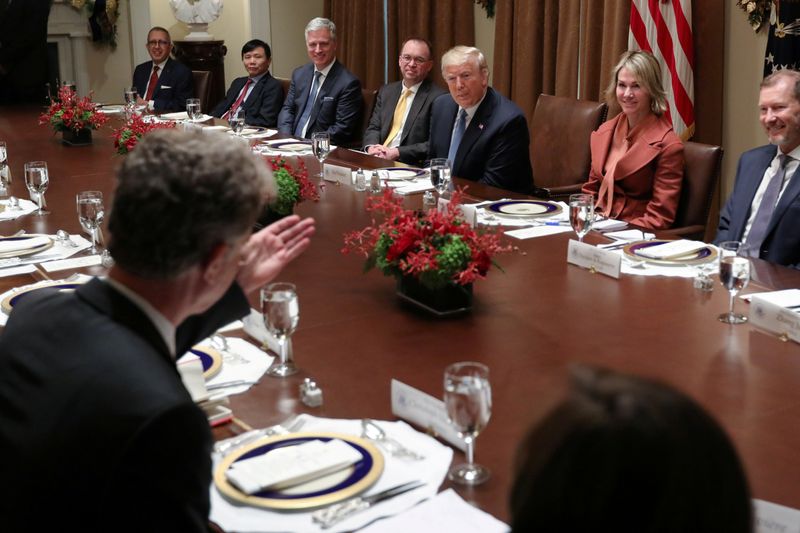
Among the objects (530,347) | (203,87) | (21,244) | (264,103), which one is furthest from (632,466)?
(203,87)

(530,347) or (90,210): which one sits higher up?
(90,210)

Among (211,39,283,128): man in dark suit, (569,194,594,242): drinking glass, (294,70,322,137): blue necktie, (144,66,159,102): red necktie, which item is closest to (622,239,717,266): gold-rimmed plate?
(569,194,594,242): drinking glass

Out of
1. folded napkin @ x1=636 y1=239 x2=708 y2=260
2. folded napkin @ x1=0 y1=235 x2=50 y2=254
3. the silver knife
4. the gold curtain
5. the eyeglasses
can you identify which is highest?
the gold curtain

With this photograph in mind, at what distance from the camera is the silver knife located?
4.73ft

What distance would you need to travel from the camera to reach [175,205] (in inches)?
54.4

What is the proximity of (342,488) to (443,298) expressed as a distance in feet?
2.86

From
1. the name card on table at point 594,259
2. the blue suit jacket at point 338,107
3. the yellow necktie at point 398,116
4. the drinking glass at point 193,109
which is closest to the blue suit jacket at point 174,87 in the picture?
the blue suit jacket at point 338,107

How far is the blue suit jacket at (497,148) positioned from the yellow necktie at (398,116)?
105 centimetres

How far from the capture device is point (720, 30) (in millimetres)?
5406

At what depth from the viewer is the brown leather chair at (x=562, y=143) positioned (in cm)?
459

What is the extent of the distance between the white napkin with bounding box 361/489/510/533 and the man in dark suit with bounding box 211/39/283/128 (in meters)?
5.73

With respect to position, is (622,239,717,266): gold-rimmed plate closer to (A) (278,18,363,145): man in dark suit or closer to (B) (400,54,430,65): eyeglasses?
(B) (400,54,430,65): eyeglasses

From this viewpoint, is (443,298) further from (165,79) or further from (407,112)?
(165,79)

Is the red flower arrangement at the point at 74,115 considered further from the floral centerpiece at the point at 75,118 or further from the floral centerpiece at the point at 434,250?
the floral centerpiece at the point at 434,250
